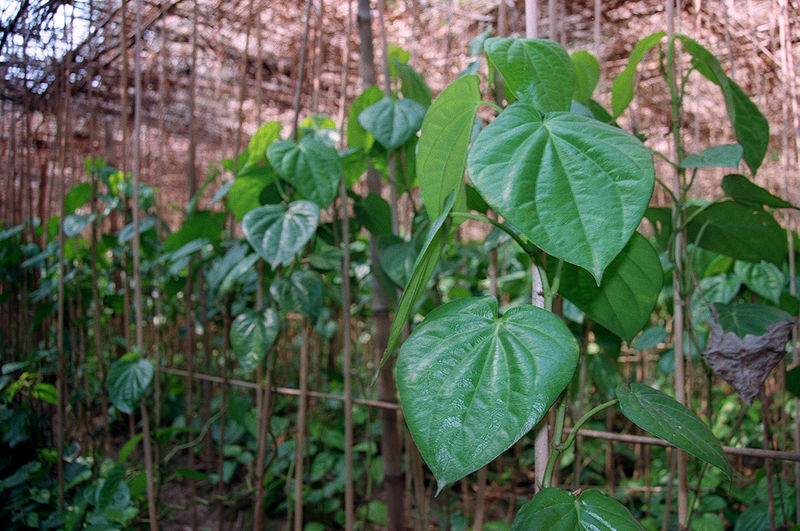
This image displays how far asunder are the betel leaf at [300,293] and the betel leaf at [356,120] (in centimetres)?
23

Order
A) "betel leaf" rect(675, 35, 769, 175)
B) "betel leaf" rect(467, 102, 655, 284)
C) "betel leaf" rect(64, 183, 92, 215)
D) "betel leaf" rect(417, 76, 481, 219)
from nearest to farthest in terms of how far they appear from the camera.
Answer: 1. "betel leaf" rect(467, 102, 655, 284)
2. "betel leaf" rect(417, 76, 481, 219)
3. "betel leaf" rect(675, 35, 769, 175)
4. "betel leaf" rect(64, 183, 92, 215)

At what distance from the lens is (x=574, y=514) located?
1.49 ft

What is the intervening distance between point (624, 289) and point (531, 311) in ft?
0.55

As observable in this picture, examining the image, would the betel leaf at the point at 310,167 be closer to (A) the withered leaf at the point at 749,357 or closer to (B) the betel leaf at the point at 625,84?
(B) the betel leaf at the point at 625,84

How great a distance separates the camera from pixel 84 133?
2.45 m

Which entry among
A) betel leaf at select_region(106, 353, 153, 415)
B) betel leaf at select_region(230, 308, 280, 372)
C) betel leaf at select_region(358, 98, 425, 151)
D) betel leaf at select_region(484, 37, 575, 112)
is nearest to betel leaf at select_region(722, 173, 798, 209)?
betel leaf at select_region(484, 37, 575, 112)

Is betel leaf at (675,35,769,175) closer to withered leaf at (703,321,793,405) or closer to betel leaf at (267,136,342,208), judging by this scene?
withered leaf at (703,321,793,405)

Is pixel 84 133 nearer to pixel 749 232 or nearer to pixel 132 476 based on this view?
pixel 132 476

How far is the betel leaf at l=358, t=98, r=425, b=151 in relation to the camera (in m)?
0.79

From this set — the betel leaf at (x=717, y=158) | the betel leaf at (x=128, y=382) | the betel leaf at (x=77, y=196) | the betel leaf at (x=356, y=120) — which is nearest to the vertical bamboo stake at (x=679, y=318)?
the betel leaf at (x=717, y=158)

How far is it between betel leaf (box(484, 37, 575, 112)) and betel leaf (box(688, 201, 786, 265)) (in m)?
0.31

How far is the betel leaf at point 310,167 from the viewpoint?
788 millimetres

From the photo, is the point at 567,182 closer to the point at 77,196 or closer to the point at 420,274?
the point at 420,274

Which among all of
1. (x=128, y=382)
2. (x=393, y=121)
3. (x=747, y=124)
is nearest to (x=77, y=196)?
(x=128, y=382)
